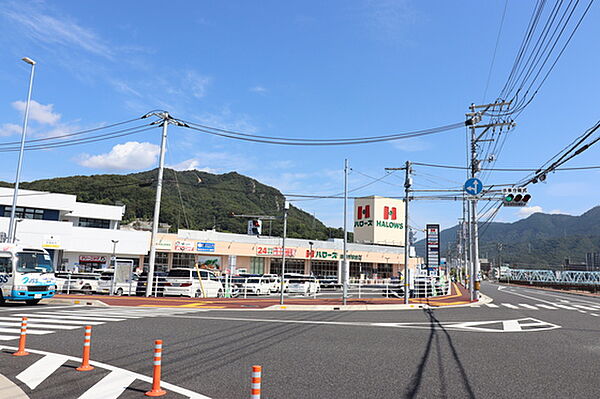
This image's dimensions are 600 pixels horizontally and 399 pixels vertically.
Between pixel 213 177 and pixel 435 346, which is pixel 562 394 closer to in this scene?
pixel 435 346

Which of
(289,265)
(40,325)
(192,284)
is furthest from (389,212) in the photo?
(40,325)

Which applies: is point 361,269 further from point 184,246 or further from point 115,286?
point 115,286

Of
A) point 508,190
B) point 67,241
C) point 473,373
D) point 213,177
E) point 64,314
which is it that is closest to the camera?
point 473,373

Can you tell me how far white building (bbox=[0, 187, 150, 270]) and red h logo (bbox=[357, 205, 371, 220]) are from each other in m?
38.6

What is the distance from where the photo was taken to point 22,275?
19.1 m

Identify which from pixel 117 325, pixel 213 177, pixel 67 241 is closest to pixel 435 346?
pixel 117 325

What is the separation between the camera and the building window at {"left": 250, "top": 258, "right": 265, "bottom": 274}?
54.1 m

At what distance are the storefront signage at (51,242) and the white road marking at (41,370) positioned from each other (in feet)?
119

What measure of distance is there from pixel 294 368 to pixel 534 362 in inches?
208

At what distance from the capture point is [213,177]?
398 feet

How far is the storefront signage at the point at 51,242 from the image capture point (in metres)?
40.5

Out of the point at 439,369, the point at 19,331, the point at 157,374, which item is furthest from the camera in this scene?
the point at 19,331

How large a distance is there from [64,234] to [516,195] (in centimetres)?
3959

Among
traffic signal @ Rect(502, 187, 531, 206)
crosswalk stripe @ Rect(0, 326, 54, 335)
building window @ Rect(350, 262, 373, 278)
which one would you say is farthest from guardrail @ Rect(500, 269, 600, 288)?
crosswalk stripe @ Rect(0, 326, 54, 335)
